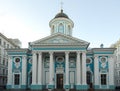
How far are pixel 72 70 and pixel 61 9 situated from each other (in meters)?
15.7

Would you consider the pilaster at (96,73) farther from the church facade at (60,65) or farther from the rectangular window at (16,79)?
the rectangular window at (16,79)

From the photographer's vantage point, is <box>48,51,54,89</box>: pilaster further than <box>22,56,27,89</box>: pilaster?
No

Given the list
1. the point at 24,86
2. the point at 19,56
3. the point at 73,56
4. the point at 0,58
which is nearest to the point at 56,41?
the point at 73,56

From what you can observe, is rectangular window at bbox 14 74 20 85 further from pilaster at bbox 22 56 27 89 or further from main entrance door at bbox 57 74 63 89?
main entrance door at bbox 57 74 63 89

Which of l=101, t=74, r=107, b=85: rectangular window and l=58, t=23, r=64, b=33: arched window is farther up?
l=58, t=23, r=64, b=33: arched window

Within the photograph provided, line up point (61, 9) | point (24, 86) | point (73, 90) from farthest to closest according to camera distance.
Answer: point (61, 9) → point (24, 86) → point (73, 90)

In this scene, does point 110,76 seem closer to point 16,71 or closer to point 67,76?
point 67,76

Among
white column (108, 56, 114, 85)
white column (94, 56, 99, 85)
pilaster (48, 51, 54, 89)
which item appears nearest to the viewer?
pilaster (48, 51, 54, 89)

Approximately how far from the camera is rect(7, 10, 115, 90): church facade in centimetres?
3688

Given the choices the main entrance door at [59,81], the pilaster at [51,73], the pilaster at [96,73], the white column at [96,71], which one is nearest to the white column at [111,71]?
the pilaster at [96,73]

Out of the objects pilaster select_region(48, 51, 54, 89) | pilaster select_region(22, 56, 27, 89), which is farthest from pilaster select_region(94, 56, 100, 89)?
pilaster select_region(22, 56, 27, 89)

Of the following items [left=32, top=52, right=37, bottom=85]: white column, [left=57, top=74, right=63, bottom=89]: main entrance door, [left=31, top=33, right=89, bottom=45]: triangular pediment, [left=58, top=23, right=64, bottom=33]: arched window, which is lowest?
[left=57, top=74, right=63, bottom=89]: main entrance door

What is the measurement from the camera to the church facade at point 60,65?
121 feet

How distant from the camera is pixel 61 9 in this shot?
4725cm
